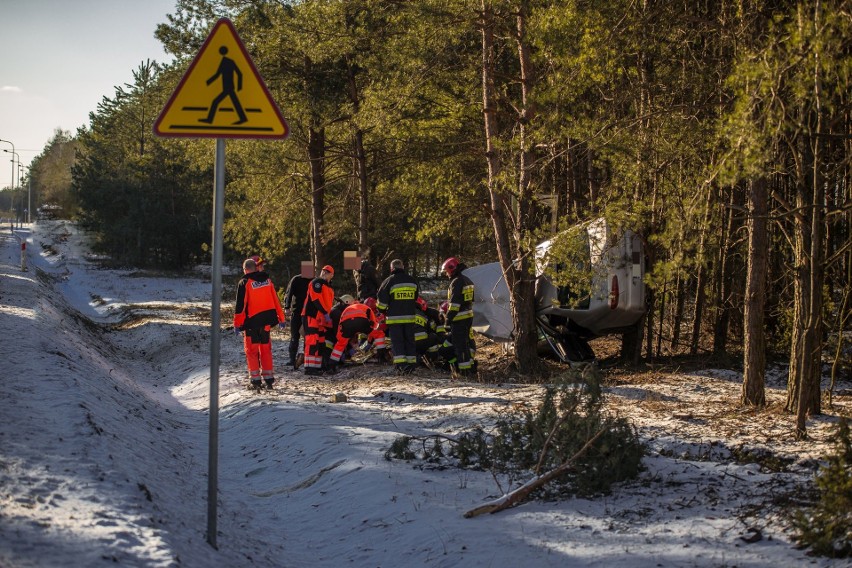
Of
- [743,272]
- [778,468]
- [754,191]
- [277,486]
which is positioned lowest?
[277,486]

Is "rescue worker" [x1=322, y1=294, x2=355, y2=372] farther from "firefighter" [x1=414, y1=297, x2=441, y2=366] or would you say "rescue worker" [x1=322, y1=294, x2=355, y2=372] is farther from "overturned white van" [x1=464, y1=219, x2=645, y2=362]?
"overturned white van" [x1=464, y1=219, x2=645, y2=362]

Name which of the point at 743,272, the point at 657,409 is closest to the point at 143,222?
the point at 743,272

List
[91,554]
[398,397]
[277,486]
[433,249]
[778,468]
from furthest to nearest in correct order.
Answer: [433,249], [398,397], [277,486], [778,468], [91,554]

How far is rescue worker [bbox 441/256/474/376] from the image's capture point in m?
14.0

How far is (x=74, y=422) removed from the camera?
23.1ft

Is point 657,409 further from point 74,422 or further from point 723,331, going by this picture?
point 74,422

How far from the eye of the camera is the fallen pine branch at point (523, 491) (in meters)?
6.21

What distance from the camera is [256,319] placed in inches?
512

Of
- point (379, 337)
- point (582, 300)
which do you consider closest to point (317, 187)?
point (379, 337)

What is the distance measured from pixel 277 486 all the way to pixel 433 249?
73.2 ft

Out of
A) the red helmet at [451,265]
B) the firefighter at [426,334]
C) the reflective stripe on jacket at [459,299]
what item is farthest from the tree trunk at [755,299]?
the firefighter at [426,334]

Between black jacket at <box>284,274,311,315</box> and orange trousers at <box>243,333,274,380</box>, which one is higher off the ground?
black jacket at <box>284,274,311,315</box>

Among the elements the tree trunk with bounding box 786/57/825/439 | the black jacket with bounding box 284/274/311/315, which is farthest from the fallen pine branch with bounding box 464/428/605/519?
the black jacket with bounding box 284/274/311/315

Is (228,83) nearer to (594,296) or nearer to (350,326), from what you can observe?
A: (350,326)
